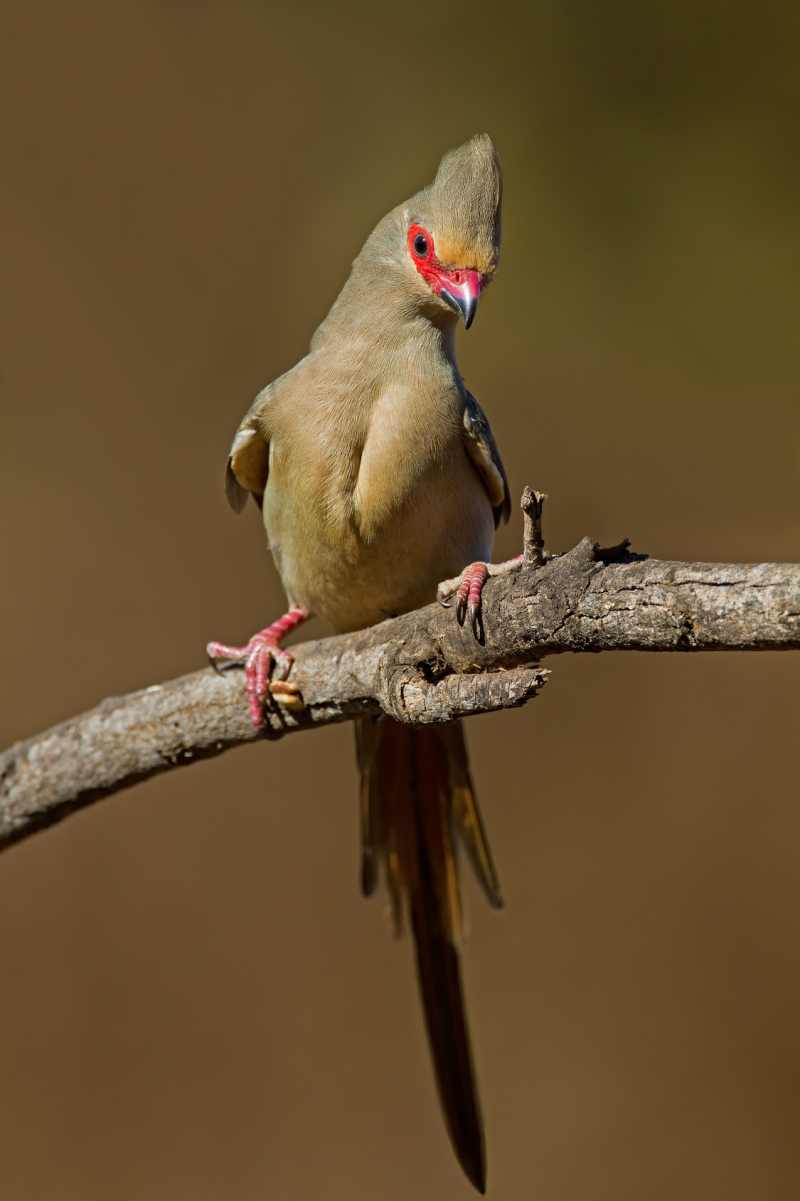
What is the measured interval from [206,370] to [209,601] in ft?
3.06

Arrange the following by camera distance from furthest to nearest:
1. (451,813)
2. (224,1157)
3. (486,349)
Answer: (486,349) < (224,1157) < (451,813)

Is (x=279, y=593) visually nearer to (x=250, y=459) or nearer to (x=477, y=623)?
(x=250, y=459)

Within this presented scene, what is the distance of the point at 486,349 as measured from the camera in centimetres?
533

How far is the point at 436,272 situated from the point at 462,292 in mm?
119

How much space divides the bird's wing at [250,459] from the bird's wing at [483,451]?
507 mm

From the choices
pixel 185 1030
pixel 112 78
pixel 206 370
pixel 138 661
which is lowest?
pixel 185 1030

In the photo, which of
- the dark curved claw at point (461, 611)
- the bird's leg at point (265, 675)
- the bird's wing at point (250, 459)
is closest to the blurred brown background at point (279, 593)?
the bird's wing at point (250, 459)

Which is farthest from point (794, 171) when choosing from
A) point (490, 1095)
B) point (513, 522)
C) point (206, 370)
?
point (490, 1095)

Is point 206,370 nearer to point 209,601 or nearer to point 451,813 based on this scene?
point 209,601

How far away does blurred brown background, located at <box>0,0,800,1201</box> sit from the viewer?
422cm

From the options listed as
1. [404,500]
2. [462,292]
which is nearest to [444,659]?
[404,500]

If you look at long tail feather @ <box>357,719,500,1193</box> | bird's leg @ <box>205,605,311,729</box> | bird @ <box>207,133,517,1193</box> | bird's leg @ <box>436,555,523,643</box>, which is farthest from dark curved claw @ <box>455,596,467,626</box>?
long tail feather @ <box>357,719,500,1193</box>

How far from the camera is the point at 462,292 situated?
9.59ft

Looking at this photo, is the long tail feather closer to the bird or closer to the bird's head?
Result: the bird
